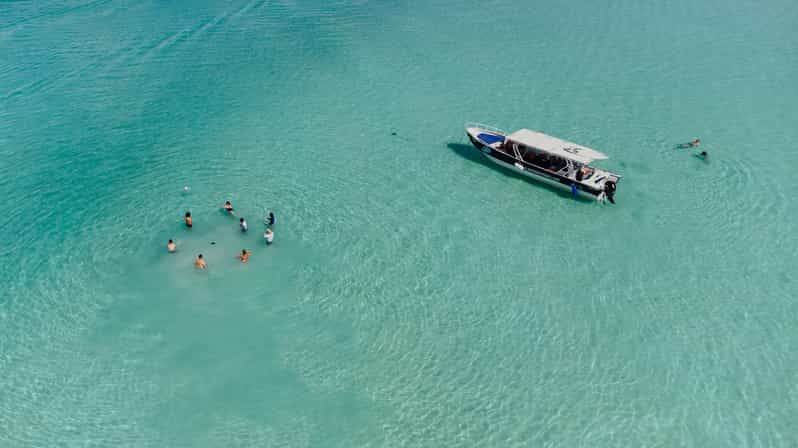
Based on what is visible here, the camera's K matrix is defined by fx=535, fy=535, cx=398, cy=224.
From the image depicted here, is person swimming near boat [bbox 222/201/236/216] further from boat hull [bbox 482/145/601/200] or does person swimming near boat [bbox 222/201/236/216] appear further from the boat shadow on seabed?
boat hull [bbox 482/145/601/200]

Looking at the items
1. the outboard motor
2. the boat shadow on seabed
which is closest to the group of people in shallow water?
the boat shadow on seabed

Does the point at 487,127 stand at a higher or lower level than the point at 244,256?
higher

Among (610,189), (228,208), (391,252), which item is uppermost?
(610,189)

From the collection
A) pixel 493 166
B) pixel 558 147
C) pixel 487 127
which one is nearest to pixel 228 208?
pixel 493 166

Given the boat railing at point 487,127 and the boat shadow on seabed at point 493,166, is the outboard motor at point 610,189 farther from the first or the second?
the boat railing at point 487,127

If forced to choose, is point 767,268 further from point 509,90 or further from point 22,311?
point 22,311

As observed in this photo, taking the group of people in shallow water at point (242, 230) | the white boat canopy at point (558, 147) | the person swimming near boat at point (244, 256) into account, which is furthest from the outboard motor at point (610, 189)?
the person swimming near boat at point (244, 256)

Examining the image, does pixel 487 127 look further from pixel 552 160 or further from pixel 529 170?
pixel 552 160
